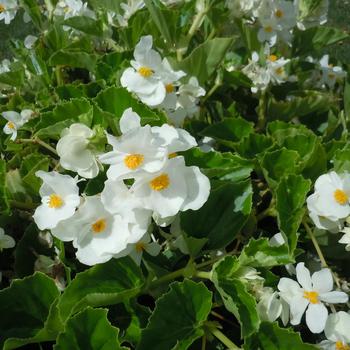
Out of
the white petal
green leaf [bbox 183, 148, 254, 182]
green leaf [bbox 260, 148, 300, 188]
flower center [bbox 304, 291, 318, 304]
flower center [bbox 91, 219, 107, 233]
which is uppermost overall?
flower center [bbox 91, 219, 107, 233]

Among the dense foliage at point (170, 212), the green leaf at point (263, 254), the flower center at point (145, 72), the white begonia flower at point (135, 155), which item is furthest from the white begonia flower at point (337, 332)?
the flower center at point (145, 72)

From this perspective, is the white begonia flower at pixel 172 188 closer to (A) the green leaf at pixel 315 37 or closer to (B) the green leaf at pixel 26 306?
(B) the green leaf at pixel 26 306

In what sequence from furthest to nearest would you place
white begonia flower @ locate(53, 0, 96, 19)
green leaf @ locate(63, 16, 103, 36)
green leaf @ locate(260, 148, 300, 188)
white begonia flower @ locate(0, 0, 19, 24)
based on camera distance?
1. white begonia flower @ locate(0, 0, 19, 24)
2. white begonia flower @ locate(53, 0, 96, 19)
3. green leaf @ locate(63, 16, 103, 36)
4. green leaf @ locate(260, 148, 300, 188)

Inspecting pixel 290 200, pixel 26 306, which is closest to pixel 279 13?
pixel 290 200

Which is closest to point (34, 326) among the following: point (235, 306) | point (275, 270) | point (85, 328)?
point (85, 328)

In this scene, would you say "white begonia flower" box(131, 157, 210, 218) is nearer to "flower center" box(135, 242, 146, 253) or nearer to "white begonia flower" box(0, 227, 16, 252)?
"flower center" box(135, 242, 146, 253)

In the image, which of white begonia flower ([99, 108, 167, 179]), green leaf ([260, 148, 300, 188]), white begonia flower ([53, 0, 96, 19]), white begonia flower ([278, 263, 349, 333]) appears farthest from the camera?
white begonia flower ([53, 0, 96, 19])

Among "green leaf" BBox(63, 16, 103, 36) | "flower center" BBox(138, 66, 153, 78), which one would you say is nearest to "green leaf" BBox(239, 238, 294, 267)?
"flower center" BBox(138, 66, 153, 78)

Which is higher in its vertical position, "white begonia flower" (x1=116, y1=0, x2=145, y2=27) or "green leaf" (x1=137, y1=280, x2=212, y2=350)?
"white begonia flower" (x1=116, y1=0, x2=145, y2=27)
